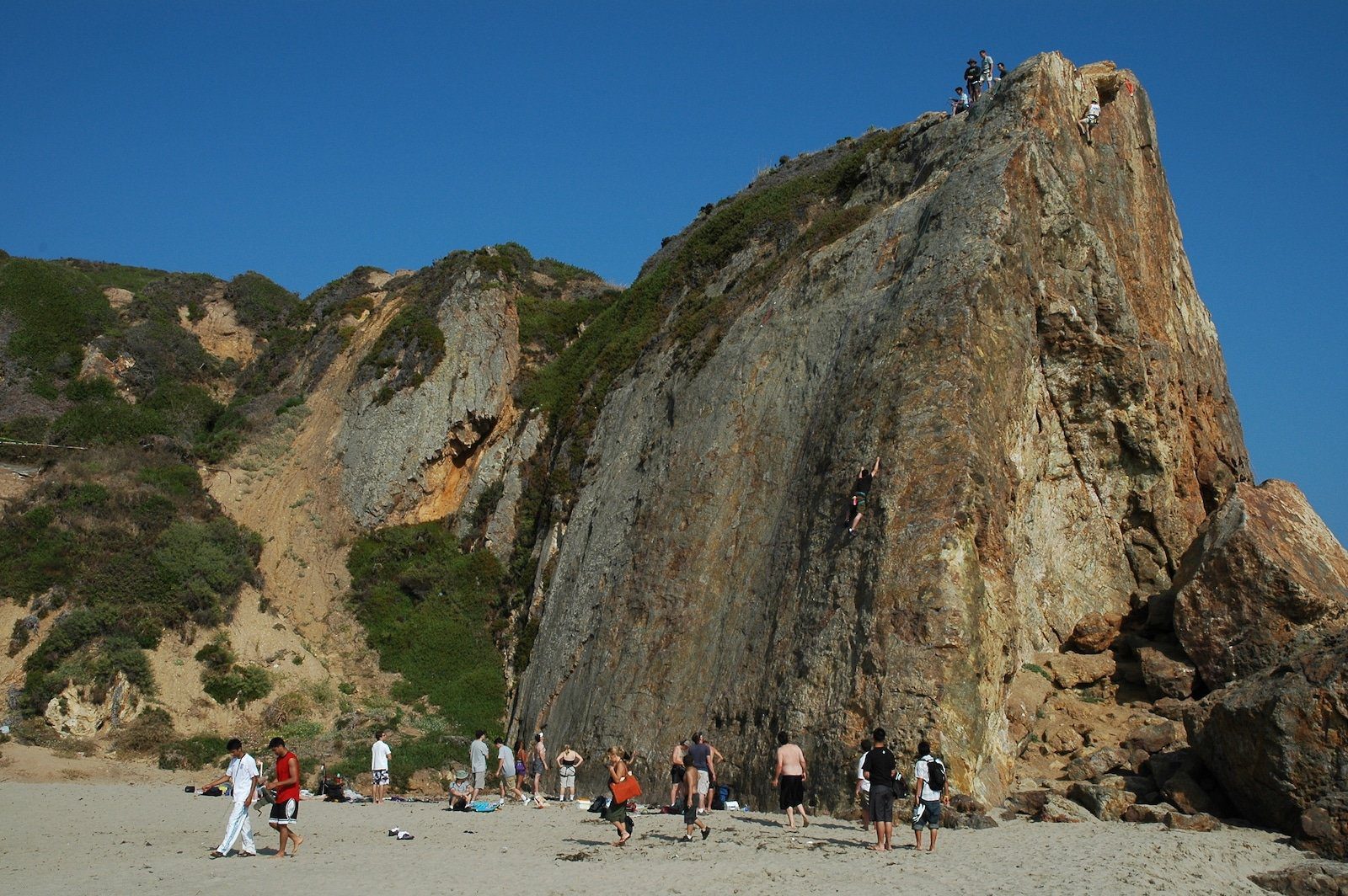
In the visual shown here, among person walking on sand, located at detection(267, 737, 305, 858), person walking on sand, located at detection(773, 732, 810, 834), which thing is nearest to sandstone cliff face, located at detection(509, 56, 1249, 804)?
person walking on sand, located at detection(773, 732, 810, 834)

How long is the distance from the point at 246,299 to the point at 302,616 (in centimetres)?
2791

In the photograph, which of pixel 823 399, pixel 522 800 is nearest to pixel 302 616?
pixel 522 800

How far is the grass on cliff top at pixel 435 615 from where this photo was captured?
32.2 meters

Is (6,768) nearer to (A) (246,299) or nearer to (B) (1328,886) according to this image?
(B) (1328,886)

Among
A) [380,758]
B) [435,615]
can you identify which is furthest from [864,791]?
[435,615]

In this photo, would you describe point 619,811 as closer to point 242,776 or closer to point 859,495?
point 242,776

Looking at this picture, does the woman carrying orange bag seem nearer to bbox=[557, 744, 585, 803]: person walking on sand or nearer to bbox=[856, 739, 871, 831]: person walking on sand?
bbox=[856, 739, 871, 831]: person walking on sand

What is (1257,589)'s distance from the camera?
1925cm

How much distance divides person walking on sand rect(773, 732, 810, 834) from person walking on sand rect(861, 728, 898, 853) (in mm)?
1743

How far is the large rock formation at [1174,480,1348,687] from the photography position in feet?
61.6

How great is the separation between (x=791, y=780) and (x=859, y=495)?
17.3 ft

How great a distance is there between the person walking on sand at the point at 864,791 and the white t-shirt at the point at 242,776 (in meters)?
8.18

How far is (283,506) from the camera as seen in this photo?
3872 centimetres

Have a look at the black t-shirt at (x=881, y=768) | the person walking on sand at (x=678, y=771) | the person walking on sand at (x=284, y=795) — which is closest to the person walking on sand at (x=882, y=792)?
the black t-shirt at (x=881, y=768)
